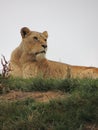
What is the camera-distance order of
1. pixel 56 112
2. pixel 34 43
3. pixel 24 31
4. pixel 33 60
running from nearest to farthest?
pixel 56 112 → pixel 34 43 → pixel 33 60 → pixel 24 31

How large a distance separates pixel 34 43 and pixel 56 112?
25.5ft

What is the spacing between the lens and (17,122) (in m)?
8.34

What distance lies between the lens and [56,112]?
28.4 feet

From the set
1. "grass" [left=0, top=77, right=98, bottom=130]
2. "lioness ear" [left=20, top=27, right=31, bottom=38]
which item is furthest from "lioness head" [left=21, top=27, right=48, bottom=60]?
"grass" [left=0, top=77, right=98, bottom=130]

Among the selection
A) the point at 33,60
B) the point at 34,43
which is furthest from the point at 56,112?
the point at 33,60

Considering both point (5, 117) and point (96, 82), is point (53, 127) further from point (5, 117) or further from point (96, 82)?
point (96, 82)

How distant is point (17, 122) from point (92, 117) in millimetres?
1147

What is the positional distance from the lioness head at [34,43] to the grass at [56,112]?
19.3 ft

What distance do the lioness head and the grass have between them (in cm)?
589

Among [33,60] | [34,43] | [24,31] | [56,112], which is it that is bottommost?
[56,112]

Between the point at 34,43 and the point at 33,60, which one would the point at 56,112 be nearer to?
the point at 34,43

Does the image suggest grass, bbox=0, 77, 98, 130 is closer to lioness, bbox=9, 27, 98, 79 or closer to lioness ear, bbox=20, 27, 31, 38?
lioness, bbox=9, 27, 98, 79

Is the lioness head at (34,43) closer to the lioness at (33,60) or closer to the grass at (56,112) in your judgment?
the lioness at (33,60)

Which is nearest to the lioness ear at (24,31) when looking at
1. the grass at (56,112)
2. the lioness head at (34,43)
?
the lioness head at (34,43)
